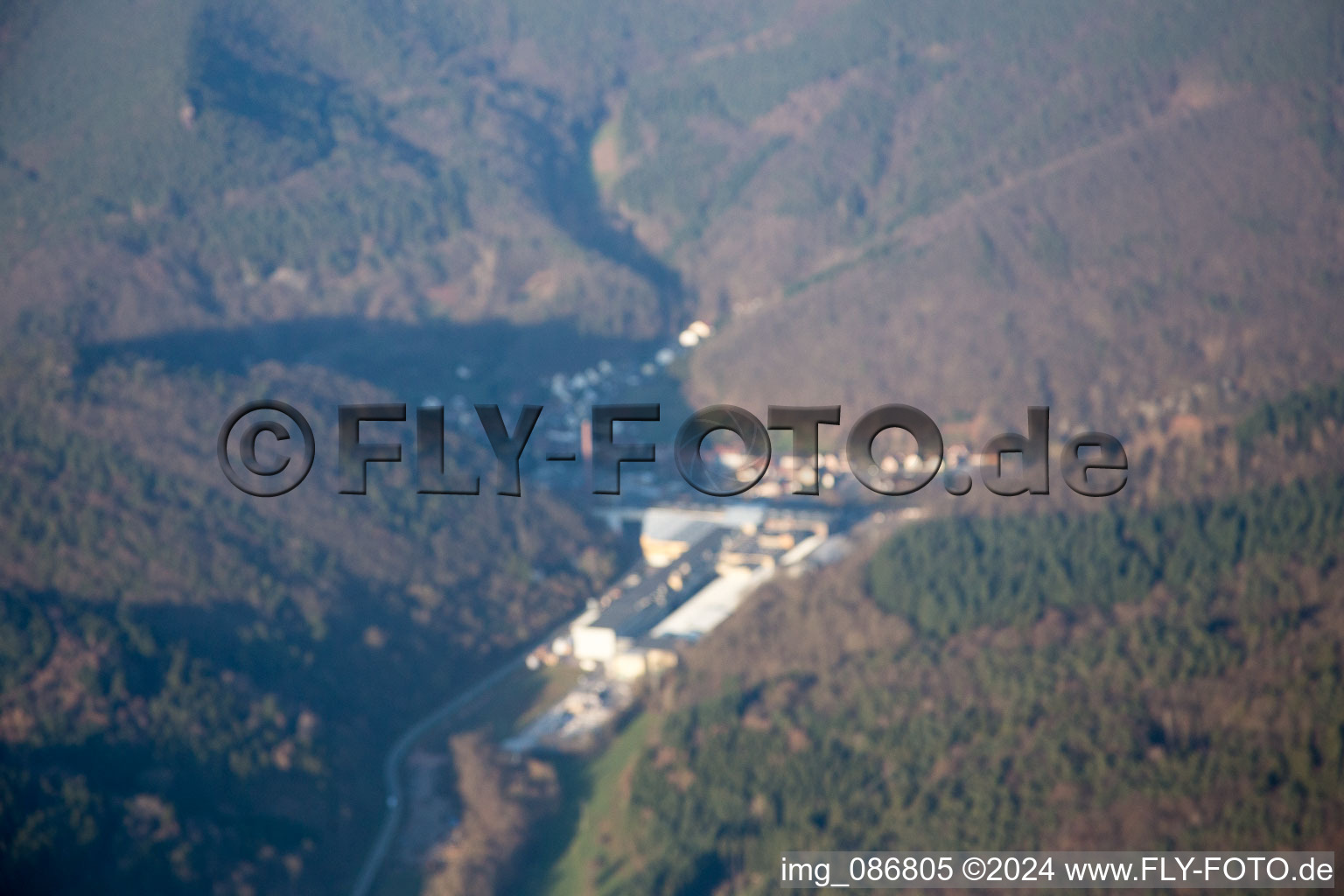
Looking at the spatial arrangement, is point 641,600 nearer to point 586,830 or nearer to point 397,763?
point 397,763

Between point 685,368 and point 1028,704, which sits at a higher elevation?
point 685,368

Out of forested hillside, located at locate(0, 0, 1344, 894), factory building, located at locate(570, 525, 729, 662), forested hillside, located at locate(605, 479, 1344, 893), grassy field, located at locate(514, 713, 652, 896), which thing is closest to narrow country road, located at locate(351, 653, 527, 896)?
forested hillside, located at locate(0, 0, 1344, 894)

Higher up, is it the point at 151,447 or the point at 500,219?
the point at 500,219

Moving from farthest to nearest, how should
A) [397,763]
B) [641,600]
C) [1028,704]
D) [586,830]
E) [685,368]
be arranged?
1. [685,368]
2. [641,600]
3. [397,763]
4. [586,830]
5. [1028,704]

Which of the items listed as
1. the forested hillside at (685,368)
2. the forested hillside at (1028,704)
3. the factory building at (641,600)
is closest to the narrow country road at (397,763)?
the forested hillside at (685,368)

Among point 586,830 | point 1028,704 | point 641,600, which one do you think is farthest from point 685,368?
point 1028,704

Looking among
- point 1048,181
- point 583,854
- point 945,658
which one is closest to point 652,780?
point 583,854

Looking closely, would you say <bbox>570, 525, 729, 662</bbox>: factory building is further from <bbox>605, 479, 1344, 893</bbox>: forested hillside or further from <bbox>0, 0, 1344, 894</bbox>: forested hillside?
<bbox>605, 479, 1344, 893</bbox>: forested hillside

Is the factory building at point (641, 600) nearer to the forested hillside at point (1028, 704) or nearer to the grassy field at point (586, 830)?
the forested hillside at point (1028, 704)

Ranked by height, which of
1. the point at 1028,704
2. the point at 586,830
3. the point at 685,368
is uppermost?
the point at 685,368

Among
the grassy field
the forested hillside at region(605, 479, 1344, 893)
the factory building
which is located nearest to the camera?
the forested hillside at region(605, 479, 1344, 893)

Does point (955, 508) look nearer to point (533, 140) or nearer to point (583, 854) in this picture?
point (583, 854)
